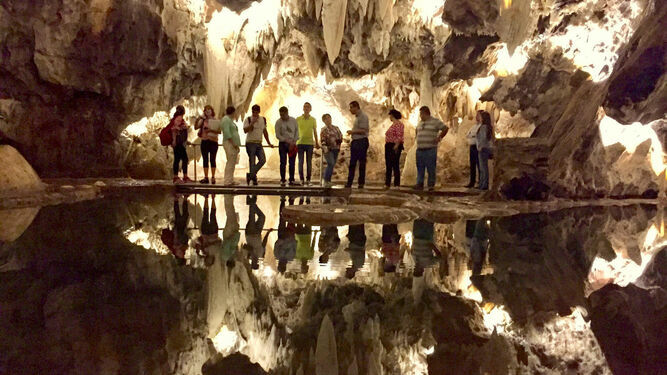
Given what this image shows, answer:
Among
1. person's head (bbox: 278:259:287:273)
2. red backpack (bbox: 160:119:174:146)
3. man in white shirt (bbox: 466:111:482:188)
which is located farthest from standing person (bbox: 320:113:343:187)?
person's head (bbox: 278:259:287:273)

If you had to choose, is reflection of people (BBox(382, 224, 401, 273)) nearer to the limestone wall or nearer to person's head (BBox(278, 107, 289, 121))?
person's head (BBox(278, 107, 289, 121))

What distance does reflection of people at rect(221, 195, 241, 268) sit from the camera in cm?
346

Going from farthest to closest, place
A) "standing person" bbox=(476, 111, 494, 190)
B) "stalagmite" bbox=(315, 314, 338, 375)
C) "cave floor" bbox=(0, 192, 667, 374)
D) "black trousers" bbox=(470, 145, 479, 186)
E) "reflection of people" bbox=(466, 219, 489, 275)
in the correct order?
"black trousers" bbox=(470, 145, 479, 186) < "standing person" bbox=(476, 111, 494, 190) < "reflection of people" bbox=(466, 219, 489, 275) < "cave floor" bbox=(0, 192, 667, 374) < "stalagmite" bbox=(315, 314, 338, 375)

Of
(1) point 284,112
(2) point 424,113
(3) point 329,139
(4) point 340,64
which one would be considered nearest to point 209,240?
(1) point 284,112

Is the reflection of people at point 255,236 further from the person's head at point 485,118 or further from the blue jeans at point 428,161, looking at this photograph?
the person's head at point 485,118

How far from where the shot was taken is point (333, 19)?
10641 mm

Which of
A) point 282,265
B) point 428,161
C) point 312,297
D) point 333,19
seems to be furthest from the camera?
point 333,19

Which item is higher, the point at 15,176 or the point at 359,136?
the point at 359,136

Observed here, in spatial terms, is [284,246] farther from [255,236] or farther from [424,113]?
[424,113]

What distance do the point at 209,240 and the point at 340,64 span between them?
10.1 meters

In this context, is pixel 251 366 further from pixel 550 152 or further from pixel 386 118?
pixel 386 118

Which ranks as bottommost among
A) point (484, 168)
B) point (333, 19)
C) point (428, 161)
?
point (484, 168)

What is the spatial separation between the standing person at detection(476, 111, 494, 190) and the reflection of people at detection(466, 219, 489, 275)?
3.31 meters

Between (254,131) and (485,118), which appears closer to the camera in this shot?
(485,118)
